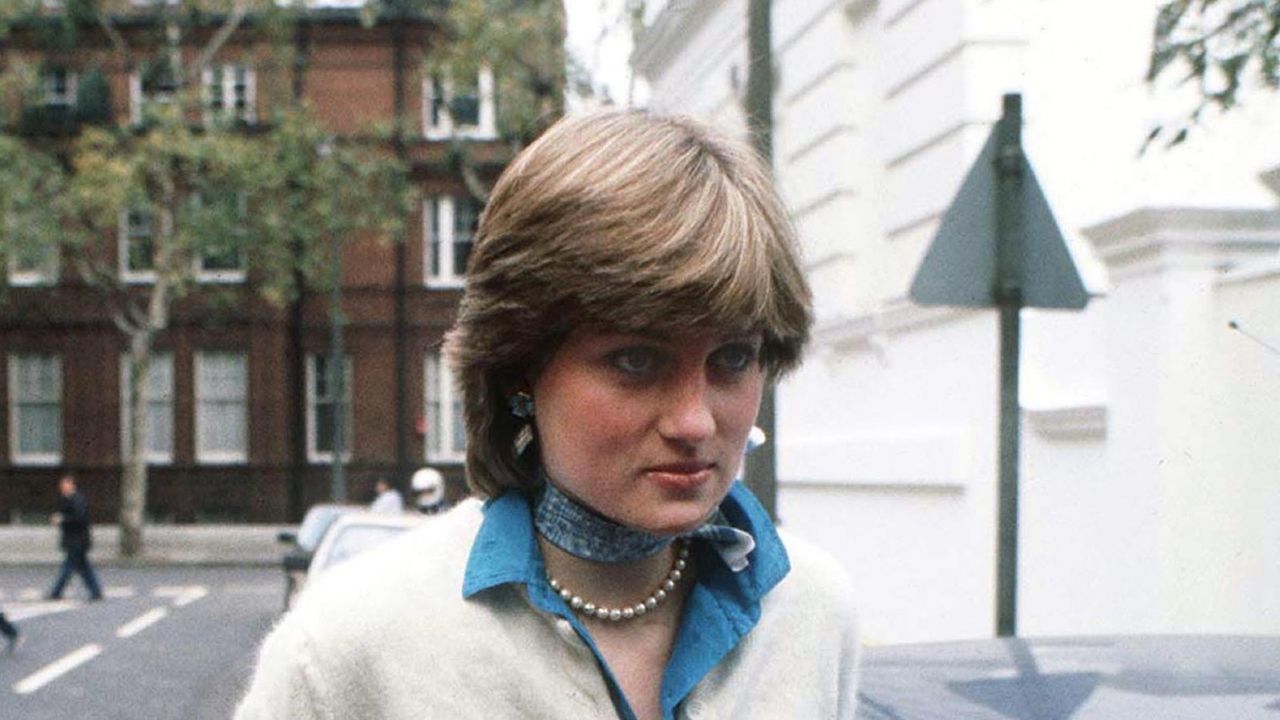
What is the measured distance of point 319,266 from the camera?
1228 inches

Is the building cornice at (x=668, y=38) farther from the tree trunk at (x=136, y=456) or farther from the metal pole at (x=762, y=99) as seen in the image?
the tree trunk at (x=136, y=456)

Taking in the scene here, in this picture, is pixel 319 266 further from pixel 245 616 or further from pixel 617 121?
pixel 617 121

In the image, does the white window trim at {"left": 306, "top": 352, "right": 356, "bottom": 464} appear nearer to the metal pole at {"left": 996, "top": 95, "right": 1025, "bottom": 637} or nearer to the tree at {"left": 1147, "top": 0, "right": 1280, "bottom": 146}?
the tree at {"left": 1147, "top": 0, "right": 1280, "bottom": 146}

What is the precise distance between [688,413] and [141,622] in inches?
767

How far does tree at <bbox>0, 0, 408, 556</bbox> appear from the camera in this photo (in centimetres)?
2886

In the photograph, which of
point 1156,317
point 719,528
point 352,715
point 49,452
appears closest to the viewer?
point 352,715

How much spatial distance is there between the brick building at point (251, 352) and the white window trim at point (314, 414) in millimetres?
30

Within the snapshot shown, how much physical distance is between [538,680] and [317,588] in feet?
0.69

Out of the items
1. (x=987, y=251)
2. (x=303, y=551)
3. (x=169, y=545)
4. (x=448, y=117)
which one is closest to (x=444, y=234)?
(x=448, y=117)

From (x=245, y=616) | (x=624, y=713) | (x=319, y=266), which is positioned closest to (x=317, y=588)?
(x=624, y=713)

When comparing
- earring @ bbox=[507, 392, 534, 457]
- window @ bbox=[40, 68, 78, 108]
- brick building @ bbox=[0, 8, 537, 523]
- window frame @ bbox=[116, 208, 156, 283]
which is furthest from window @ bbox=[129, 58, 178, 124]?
earring @ bbox=[507, 392, 534, 457]

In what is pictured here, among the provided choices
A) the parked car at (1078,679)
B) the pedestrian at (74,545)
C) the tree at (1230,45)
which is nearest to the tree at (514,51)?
the pedestrian at (74,545)

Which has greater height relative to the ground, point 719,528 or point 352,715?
point 719,528

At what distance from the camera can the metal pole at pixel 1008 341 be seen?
5676 mm
